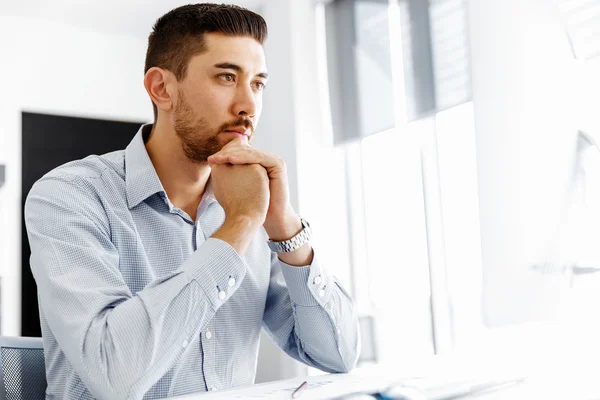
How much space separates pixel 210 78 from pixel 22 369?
649 millimetres

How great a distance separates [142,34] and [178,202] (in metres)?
3.00

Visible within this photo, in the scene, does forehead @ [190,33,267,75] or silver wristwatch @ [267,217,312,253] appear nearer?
silver wristwatch @ [267,217,312,253]

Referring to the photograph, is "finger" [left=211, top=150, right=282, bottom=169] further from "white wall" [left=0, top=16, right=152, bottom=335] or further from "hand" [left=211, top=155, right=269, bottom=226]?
"white wall" [left=0, top=16, right=152, bottom=335]

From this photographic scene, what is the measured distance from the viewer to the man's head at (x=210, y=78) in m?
1.25

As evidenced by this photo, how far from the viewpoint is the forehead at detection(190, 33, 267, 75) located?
1265mm

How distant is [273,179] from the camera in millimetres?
1149

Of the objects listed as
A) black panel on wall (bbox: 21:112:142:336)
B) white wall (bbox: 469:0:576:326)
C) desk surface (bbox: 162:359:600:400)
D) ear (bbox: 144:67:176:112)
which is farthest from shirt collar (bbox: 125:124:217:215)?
black panel on wall (bbox: 21:112:142:336)

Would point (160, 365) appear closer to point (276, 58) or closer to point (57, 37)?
point (276, 58)

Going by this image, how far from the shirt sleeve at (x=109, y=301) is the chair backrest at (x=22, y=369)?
0.16 m

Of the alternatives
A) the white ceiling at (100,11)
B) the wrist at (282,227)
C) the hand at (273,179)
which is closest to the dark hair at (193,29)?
the hand at (273,179)

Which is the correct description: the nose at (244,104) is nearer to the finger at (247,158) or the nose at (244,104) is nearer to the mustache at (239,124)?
the mustache at (239,124)

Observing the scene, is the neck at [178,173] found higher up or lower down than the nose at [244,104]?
lower down

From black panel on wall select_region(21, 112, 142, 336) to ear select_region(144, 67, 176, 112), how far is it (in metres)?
2.42

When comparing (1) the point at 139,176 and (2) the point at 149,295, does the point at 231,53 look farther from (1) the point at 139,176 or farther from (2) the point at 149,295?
(2) the point at 149,295
